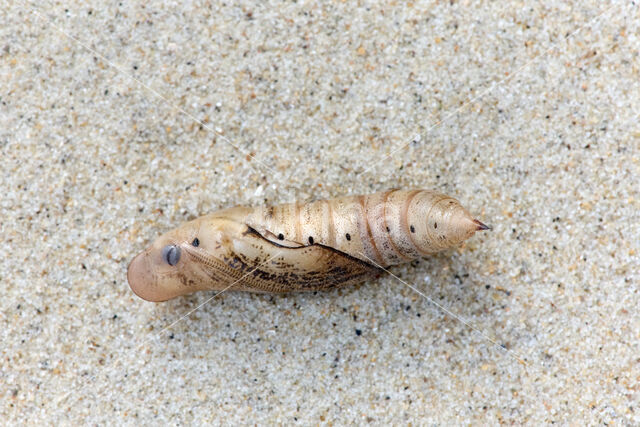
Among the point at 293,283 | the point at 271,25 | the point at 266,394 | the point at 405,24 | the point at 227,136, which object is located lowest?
the point at 266,394

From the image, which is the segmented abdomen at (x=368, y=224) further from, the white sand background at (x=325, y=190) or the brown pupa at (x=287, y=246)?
the white sand background at (x=325, y=190)

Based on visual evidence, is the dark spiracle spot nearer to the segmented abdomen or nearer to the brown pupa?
the brown pupa

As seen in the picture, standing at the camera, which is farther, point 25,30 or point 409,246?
point 25,30

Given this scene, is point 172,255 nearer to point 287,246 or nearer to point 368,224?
point 287,246

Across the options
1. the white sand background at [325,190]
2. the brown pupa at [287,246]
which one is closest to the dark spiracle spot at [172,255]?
the brown pupa at [287,246]

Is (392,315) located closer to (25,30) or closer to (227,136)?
(227,136)

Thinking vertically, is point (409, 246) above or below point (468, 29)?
below

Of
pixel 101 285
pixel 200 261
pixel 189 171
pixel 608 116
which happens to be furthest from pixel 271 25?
pixel 608 116
